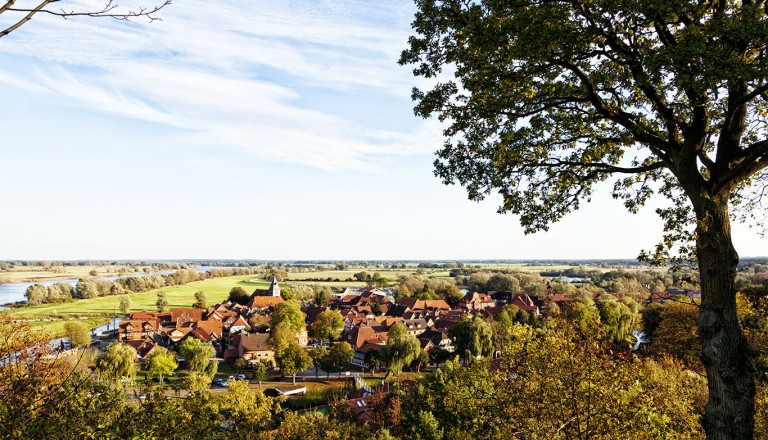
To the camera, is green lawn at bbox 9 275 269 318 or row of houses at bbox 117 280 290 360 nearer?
row of houses at bbox 117 280 290 360

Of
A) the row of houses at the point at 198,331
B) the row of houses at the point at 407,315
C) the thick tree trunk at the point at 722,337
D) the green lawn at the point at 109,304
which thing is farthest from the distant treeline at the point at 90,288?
the thick tree trunk at the point at 722,337

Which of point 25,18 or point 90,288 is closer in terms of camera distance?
point 25,18

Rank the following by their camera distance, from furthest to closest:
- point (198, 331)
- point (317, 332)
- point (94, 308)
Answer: point (94, 308), point (317, 332), point (198, 331)

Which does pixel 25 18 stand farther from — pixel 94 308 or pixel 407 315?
pixel 94 308

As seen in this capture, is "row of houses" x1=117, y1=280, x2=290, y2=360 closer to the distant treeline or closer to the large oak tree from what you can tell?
the distant treeline

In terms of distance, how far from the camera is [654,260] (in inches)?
288

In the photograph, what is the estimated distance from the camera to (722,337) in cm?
591

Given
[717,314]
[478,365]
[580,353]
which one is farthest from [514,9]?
[478,365]

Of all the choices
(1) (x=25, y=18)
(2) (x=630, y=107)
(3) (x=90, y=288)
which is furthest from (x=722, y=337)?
(3) (x=90, y=288)

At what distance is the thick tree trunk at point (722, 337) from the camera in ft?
18.9

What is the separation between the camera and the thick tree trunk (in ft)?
18.9

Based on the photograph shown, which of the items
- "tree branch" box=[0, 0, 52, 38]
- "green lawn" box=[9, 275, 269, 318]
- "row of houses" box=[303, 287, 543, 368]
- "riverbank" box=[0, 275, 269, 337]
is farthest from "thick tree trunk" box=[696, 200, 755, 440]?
"green lawn" box=[9, 275, 269, 318]

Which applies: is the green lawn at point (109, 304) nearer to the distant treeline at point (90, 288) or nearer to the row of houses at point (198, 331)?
the distant treeline at point (90, 288)

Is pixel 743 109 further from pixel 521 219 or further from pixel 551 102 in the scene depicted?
pixel 521 219
